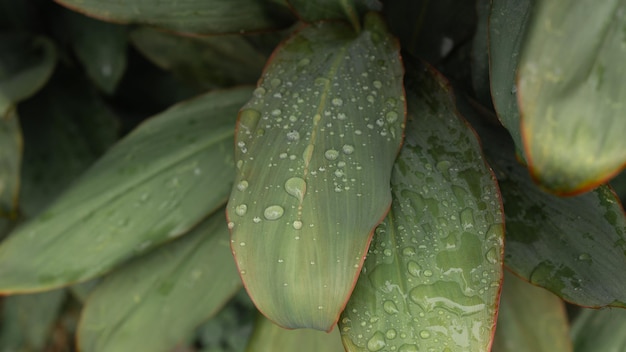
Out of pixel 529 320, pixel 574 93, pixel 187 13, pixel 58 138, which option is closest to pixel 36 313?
pixel 58 138

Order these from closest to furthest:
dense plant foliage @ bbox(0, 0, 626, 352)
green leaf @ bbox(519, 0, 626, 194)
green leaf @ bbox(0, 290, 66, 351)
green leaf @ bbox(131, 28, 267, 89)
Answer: green leaf @ bbox(519, 0, 626, 194) → dense plant foliage @ bbox(0, 0, 626, 352) → green leaf @ bbox(131, 28, 267, 89) → green leaf @ bbox(0, 290, 66, 351)

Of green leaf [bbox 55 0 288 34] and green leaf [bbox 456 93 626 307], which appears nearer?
green leaf [bbox 456 93 626 307]

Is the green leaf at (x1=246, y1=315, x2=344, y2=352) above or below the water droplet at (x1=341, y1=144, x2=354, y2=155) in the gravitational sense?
below

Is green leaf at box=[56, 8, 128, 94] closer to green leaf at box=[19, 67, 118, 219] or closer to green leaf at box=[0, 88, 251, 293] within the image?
green leaf at box=[19, 67, 118, 219]

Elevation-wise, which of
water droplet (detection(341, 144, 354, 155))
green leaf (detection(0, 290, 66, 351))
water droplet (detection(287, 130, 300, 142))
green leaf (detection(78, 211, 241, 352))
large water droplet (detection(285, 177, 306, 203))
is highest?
water droplet (detection(341, 144, 354, 155))

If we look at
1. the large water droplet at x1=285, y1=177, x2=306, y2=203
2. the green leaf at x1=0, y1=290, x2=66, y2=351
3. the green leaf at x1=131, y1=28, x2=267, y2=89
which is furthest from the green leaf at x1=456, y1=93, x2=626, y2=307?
the green leaf at x1=0, y1=290, x2=66, y2=351

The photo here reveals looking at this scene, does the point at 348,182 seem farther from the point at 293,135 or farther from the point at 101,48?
the point at 101,48

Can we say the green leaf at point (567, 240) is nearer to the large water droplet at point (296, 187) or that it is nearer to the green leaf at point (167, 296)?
the large water droplet at point (296, 187)
